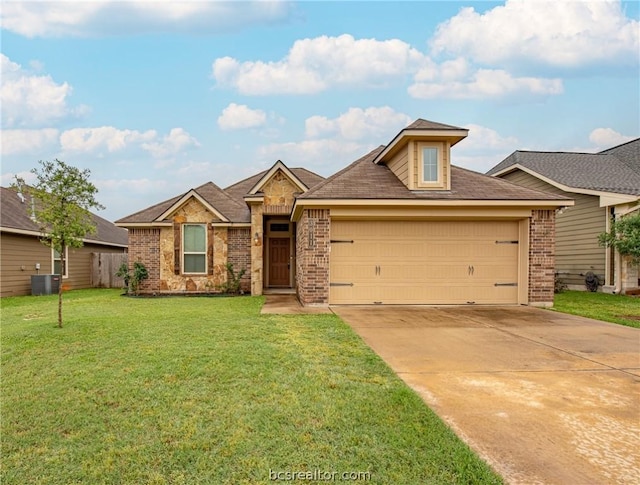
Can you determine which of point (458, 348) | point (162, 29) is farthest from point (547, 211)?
point (162, 29)

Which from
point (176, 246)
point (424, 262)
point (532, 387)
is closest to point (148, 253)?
point (176, 246)

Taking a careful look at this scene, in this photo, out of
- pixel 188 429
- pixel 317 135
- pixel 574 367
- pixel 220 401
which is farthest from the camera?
pixel 317 135

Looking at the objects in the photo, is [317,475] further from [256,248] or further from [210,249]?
[210,249]

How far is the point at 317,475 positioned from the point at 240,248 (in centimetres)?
1266

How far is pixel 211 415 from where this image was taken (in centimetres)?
336

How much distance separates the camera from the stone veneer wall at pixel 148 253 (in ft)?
48.1

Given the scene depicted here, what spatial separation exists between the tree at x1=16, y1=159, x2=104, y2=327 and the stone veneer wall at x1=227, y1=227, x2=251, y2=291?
24.0 ft

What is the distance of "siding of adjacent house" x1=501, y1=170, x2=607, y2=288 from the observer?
14491mm

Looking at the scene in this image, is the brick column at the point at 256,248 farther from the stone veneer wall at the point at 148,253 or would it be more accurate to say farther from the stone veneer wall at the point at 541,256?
the stone veneer wall at the point at 541,256

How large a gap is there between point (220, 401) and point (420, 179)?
8.36 metres

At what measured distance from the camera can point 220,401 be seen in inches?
144

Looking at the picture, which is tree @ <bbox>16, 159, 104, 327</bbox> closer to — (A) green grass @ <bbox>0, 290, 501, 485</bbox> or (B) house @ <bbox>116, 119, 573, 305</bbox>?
(A) green grass @ <bbox>0, 290, 501, 485</bbox>

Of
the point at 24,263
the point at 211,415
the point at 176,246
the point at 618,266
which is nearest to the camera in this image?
the point at 211,415

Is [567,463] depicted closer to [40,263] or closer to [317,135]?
[40,263]
